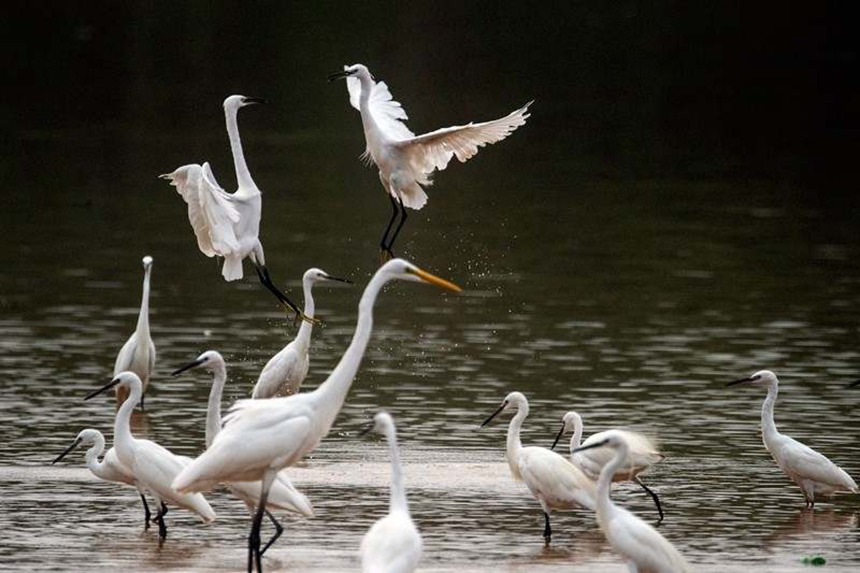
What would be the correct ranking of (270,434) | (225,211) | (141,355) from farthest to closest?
1. (141,355)
2. (225,211)
3. (270,434)

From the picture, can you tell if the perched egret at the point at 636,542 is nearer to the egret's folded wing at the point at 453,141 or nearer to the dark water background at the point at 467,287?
the dark water background at the point at 467,287

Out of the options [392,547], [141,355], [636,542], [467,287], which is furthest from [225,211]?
[467,287]

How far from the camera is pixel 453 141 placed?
15.1 meters

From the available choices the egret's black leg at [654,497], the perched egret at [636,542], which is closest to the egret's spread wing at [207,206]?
the egret's black leg at [654,497]

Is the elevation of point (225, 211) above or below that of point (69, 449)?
above

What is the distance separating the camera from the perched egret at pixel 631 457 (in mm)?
11633

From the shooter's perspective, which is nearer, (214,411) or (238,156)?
(214,411)

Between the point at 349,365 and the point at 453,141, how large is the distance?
5.37 meters

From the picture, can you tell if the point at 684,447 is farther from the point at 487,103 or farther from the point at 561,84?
the point at 561,84

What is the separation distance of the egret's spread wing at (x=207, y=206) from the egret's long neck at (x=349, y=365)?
354 cm

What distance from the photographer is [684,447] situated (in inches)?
559

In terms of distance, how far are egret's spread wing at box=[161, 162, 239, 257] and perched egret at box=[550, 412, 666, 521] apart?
9.07 ft

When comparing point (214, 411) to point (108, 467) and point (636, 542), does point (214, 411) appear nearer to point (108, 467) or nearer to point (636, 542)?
point (108, 467)

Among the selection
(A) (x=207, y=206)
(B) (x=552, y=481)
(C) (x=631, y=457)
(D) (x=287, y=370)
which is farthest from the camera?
(D) (x=287, y=370)
